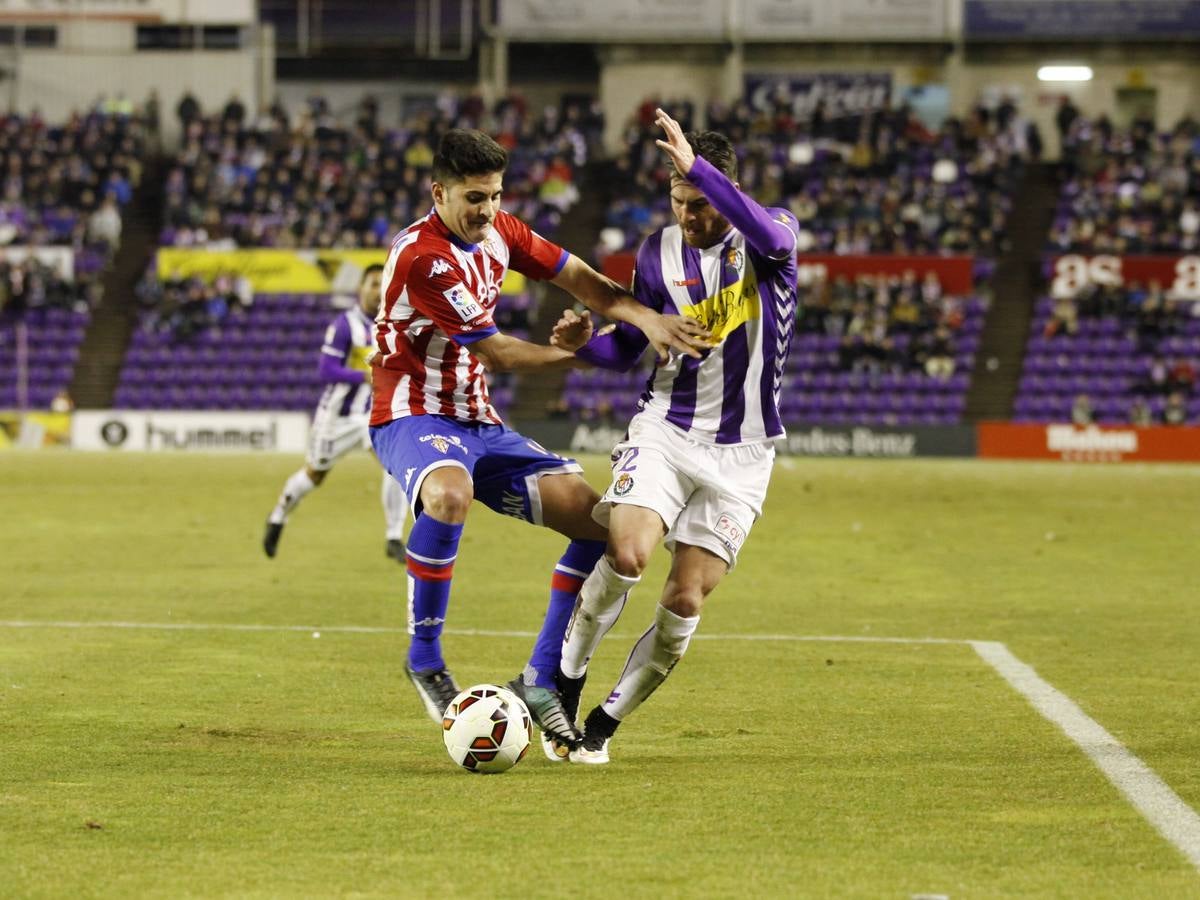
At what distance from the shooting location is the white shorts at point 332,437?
15594mm

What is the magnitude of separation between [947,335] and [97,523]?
22.9 m

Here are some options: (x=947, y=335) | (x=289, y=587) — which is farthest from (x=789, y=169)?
(x=289, y=587)

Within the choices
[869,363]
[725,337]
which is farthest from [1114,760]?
[869,363]

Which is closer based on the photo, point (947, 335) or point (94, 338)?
point (947, 335)

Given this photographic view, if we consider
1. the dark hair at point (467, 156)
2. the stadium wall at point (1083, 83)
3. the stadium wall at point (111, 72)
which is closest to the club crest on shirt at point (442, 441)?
the dark hair at point (467, 156)

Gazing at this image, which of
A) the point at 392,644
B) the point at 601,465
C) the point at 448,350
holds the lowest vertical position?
the point at 601,465

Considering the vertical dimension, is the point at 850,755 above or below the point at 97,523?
above

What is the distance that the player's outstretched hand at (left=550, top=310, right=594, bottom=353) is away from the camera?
281 inches

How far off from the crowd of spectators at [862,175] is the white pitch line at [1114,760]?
30.6 meters

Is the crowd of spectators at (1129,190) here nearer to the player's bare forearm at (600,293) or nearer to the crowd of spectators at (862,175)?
the crowd of spectators at (862,175)

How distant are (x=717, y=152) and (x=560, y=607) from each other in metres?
2.06

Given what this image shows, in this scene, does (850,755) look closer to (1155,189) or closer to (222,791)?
(222,791)

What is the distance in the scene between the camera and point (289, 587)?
13438 millimetres

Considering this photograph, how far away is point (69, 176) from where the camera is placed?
42438 millimetres
